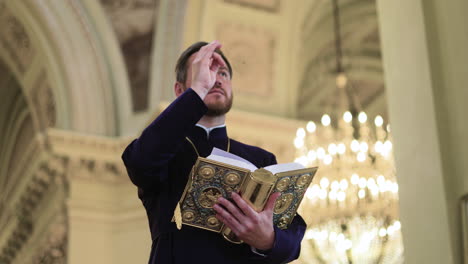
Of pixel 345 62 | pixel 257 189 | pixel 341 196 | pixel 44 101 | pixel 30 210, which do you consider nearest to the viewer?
pixel 257 189

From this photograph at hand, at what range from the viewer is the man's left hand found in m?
2.37

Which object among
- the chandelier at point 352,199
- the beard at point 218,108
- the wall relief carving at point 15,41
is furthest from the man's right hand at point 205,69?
the wall relief carving at point 15,41

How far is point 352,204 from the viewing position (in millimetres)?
8484

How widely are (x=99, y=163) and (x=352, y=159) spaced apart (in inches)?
125

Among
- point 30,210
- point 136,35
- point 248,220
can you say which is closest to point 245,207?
point 248,220

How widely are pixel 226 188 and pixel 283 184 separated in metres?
0.20

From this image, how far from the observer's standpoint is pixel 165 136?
7.95 feet

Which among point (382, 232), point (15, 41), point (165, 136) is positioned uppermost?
point (15, 41)

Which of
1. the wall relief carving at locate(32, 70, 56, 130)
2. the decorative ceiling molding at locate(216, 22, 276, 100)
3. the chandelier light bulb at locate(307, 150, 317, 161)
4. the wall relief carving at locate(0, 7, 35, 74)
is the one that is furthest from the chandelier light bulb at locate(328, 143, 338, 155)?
the wall relief carving at locate(0, 7, 35, 74)

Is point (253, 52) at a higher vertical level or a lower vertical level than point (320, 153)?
higher

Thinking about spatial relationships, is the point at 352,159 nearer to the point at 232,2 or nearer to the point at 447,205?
the point at 232,2

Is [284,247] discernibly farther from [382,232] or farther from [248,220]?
[382,232]

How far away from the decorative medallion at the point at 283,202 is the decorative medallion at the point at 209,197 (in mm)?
218

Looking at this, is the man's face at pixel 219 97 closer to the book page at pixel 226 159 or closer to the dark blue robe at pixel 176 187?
the dark blue robe at pixel 176 187
